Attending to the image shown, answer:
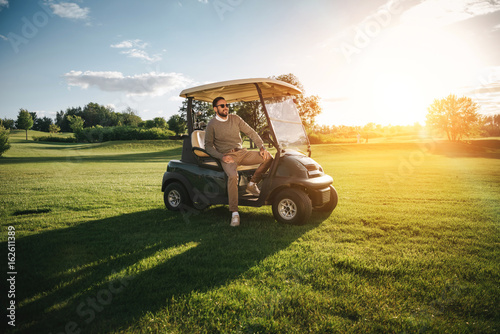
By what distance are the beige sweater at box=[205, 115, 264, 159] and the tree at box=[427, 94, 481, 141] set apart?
58987 millimetres

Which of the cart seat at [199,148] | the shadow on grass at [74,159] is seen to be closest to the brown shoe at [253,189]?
the cart seat at [199,148]

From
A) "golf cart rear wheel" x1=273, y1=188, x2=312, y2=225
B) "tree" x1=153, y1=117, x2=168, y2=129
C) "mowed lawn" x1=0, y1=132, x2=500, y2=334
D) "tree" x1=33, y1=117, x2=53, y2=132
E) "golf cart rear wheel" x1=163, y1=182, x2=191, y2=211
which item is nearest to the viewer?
"mowed lawn" x1=0, y1=132, x2=500, y2=334

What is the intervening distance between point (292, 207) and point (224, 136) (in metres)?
1.83

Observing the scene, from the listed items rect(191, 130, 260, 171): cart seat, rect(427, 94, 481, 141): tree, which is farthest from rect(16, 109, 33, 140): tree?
rect(427, 94, 481, 141): tree

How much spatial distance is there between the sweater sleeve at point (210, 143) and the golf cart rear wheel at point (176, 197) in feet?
4.23

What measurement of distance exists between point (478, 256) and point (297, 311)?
277 centimetres

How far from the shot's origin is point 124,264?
3.47 m

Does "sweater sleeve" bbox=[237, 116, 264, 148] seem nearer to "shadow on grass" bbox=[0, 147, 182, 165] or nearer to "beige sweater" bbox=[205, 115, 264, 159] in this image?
"beige sweater" bbox=[205, 115, 264, 159]

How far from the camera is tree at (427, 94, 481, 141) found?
49812 millimetres

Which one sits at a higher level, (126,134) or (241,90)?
(126,134)

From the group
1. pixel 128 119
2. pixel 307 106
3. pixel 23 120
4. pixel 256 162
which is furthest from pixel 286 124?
pixel 128 119

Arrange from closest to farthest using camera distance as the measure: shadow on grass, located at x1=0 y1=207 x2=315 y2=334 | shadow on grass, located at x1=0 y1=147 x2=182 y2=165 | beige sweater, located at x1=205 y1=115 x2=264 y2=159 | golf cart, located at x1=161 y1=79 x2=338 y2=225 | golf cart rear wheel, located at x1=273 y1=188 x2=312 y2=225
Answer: shadow on grass, located at x1=0 y1=207 x2=315 y2=334
golf cart rear wheel, located at x1=273 y1=188 x2=312 y2=225
golf cart, located at x1=161 y1=79 x2=338 y2=225
beige sweater, located at x1=205 y1=115 x2=264 y2=159
shadow on grass, located at x1=0 y1=147 x2=182 y2=165

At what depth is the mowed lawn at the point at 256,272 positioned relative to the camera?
2.37 meters

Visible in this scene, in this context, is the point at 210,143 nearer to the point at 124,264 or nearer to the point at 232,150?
the point at 232,150
